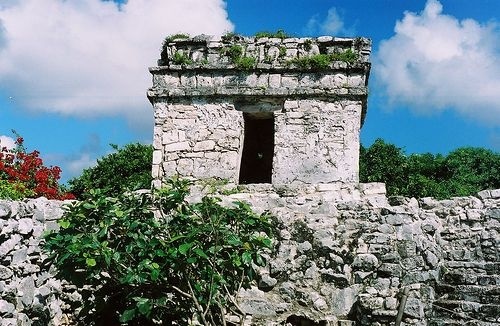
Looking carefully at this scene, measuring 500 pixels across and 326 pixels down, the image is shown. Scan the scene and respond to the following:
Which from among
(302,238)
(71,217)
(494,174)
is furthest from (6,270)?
(494,174)

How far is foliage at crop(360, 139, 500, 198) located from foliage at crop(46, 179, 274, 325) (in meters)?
12.6

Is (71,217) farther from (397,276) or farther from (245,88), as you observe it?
(245,88)

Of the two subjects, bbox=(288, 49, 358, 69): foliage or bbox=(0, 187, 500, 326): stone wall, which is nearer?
bbox=(0, 187, 500, 326): stone wall

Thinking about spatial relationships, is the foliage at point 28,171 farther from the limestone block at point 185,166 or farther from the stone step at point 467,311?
the stone step at point 467,311

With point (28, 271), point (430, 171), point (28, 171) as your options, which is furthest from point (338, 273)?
point (430, 171)

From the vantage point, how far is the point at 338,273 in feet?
17.9

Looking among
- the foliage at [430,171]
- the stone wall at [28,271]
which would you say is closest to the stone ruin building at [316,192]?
the stone wall at [28,271]

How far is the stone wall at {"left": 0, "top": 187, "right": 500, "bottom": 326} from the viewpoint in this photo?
15.8ft

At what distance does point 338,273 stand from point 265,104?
287 cm

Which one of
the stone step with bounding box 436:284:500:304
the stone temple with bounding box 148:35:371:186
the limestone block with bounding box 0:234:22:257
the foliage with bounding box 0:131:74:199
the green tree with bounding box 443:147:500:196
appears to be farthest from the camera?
the green tree with bounding box 443:147:500:196

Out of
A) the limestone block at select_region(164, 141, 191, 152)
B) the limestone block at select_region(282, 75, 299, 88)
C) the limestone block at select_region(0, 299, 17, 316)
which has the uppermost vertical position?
the limestone block at select_region(282, 75, 299, 88)

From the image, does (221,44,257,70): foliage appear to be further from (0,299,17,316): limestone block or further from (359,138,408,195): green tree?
(359,138,408,195): green tree

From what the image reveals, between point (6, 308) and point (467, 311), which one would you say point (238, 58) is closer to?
point (467, 311)

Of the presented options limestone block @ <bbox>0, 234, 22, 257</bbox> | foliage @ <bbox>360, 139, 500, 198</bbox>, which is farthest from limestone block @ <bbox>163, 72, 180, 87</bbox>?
foliage @ <bbox>360, 139, 500, 198</bbox>
